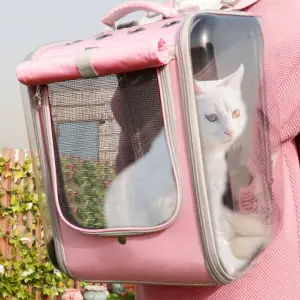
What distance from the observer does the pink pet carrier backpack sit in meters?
1.65

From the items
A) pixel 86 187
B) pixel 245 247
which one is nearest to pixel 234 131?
pixel 245 247

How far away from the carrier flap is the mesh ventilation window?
4 cm

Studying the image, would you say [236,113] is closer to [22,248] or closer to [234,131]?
[234,131]

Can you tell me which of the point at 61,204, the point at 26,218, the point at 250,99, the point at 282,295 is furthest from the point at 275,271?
the point at 26,218

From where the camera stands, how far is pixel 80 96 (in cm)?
177

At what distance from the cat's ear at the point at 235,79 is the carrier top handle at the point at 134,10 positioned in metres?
0.25

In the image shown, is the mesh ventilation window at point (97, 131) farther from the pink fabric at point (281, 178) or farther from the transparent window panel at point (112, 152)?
the pink fabric at point (281, 178)

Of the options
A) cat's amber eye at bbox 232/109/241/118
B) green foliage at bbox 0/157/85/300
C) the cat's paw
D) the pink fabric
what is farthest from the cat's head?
green foliage at bbox 0/157/85/300

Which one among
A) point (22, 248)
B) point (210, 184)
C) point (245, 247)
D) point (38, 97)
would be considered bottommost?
point (22, 248)

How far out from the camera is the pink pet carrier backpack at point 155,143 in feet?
5.42

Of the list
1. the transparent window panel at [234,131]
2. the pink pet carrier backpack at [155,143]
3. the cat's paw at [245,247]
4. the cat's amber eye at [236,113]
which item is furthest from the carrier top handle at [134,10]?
the cat's paw at [245,247]

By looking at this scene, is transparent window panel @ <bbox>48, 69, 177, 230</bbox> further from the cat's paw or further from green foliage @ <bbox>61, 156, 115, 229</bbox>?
the cat's paw

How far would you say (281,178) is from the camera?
1855 mm

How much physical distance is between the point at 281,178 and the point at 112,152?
400 millimetres
